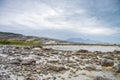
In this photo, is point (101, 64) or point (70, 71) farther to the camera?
point (101, 64)

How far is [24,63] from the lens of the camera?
21328mm

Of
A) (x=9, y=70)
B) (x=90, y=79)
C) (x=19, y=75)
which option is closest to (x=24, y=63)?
(x=9, y=70)

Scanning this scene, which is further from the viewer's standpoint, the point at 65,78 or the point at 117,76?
the point at 117,76

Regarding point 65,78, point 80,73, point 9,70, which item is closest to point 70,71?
point 80,73

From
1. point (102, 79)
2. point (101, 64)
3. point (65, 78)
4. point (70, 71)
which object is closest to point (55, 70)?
point (70, 71)

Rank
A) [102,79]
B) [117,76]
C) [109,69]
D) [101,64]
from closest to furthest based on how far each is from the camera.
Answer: [102,79] → [117,76] → [109,69] → [101,64]

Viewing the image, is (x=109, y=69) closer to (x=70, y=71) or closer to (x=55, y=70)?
(x=70, y=71)

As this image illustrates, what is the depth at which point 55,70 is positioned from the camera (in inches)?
756

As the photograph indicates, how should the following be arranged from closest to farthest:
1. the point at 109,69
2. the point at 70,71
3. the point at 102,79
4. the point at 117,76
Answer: the point at 102,79
the point at 117,76
the point at 70,71
the point at 109,69

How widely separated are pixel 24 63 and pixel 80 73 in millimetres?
6191

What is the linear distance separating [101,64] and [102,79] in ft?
25.7

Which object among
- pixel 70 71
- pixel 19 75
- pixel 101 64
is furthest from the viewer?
pixel 101 64

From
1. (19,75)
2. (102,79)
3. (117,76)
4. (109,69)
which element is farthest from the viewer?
(109,69)

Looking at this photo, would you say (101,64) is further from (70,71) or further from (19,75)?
(19,75)
